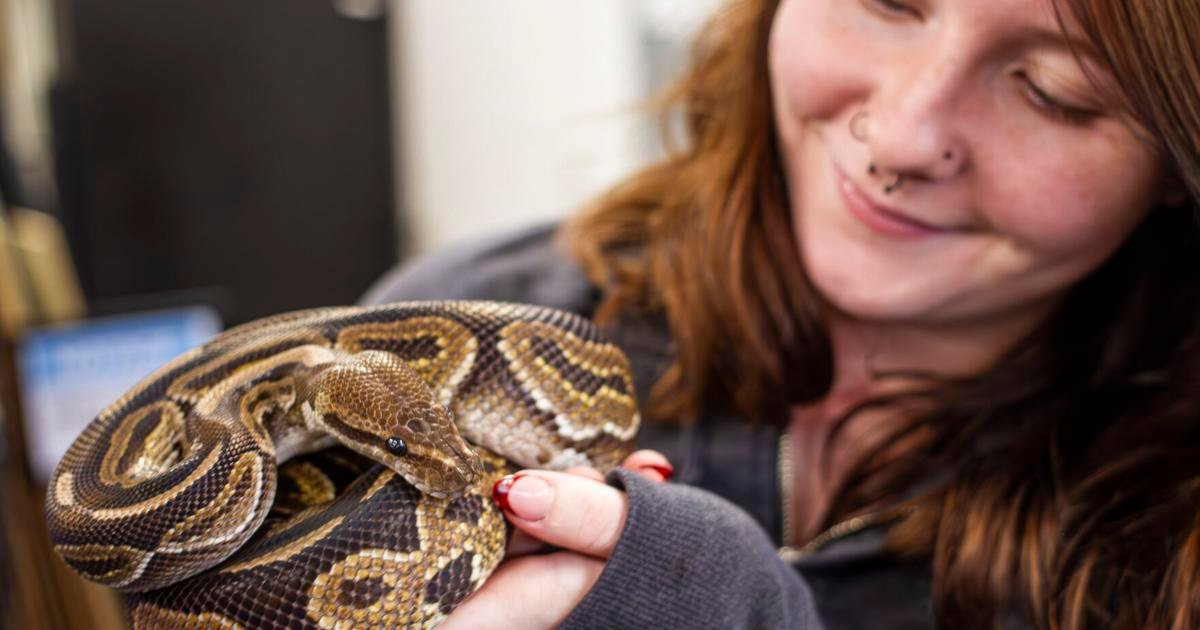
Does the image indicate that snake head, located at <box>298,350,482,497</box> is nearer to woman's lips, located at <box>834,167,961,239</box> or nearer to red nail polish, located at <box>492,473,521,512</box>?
red nail polish, located at <box>492,473,521,512</box>

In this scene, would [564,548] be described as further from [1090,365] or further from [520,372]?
[1090,365]

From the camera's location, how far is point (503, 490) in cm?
90

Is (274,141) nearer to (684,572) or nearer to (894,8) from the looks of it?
(894,8)

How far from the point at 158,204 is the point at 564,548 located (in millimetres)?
2648

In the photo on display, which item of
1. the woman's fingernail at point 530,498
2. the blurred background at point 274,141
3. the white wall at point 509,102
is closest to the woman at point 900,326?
the woman's fingernail at point 530,498

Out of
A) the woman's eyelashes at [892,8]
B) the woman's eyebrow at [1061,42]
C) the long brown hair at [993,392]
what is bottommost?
the long brown hair at [993,392]

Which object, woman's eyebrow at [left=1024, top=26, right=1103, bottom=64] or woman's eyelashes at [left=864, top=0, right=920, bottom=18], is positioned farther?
woman's eyelashes at [left=864, top=0, right=920, bottom=18]

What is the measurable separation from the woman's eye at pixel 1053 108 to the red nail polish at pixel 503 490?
2.53 feet

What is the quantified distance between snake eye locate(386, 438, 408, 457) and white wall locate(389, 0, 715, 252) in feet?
9.35

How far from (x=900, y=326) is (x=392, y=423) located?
1007 millimetres

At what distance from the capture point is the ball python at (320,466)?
32.6 inches

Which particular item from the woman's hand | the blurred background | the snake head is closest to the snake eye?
the snake head

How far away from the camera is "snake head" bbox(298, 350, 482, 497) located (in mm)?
871

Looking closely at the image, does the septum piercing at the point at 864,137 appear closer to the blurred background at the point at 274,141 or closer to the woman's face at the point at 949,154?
the woman's face at the point at 949,154
